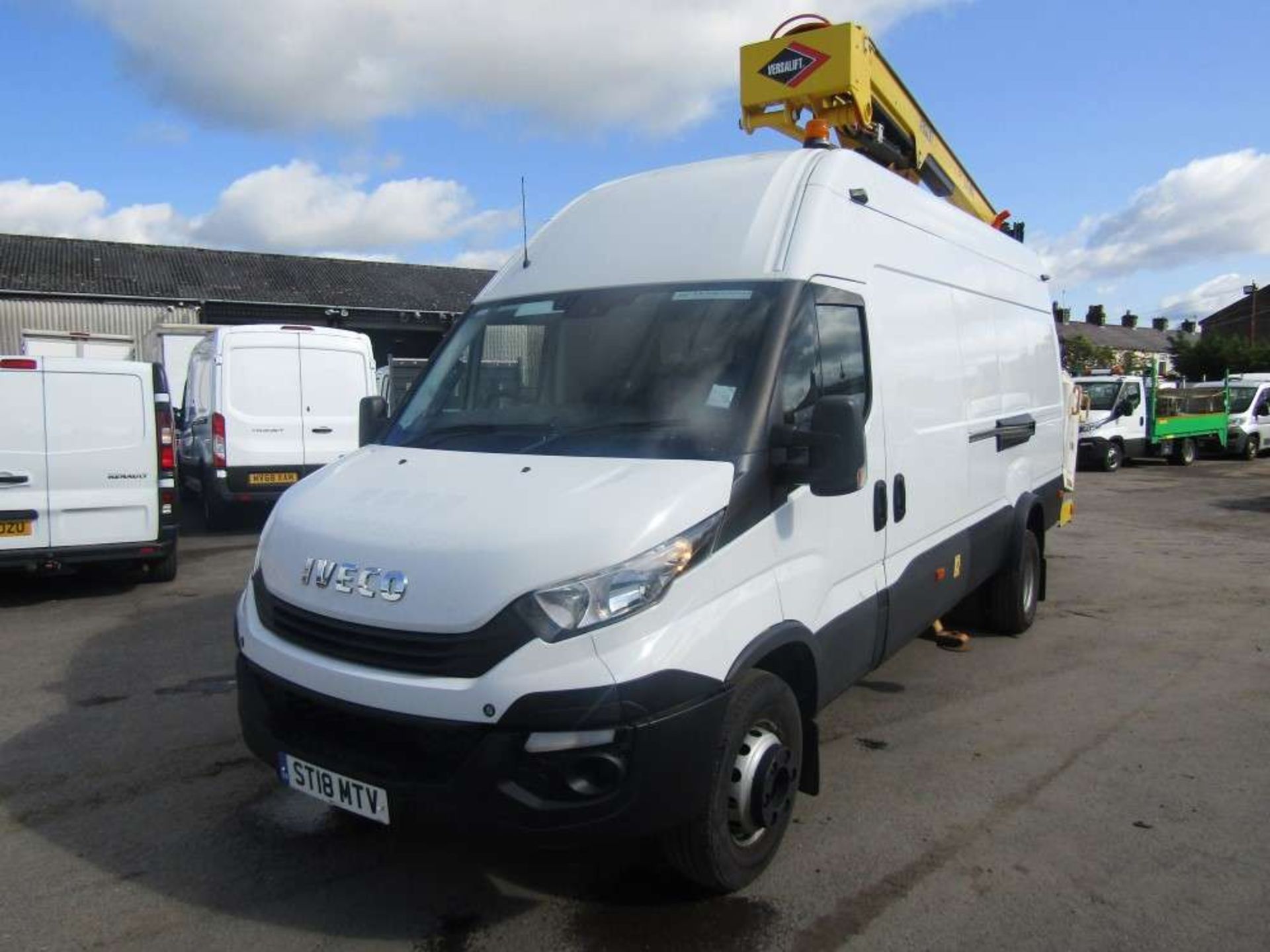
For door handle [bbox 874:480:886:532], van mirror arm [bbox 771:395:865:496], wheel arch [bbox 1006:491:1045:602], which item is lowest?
wheel arch [bbox 1006:491:1045:602]

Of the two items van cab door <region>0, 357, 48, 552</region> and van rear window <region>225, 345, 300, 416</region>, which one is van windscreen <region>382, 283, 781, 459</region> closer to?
van cab door <region>0, 357, 48, 552</region>

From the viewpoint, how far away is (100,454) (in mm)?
8023

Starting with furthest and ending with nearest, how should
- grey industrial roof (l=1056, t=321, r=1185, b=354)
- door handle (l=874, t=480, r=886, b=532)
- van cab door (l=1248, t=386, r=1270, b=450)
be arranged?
1. grey industrial roof (l=1056, t=321, r=1185, b=354)
2. van cab door (l=1248, t=386, r=1270, b=450)
3. door handle (l=874, t=480, r=886, b=532)

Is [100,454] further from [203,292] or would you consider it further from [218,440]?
[203,292]

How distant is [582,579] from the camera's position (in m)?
2.82

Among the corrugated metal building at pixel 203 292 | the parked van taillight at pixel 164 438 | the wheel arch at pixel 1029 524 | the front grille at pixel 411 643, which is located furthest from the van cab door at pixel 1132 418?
the front grille at pixel 411 643

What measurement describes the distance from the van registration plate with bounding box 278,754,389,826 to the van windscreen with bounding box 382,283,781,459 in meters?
1.26

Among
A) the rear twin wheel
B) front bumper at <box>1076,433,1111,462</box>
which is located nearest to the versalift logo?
front bumper at <box>1076,433,1111,462</box>

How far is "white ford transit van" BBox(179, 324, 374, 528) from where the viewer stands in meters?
11.5

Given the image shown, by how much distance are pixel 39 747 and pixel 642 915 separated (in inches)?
136

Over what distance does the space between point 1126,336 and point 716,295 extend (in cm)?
8033

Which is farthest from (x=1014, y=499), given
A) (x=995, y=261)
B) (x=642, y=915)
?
(x=642, y=915)

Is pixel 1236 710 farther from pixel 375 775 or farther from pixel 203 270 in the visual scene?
pixel 203 270

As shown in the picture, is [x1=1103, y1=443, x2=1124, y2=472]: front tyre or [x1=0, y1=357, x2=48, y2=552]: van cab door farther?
[x1=1103, y1=443, x2=1124, y2=472]: front tyre
